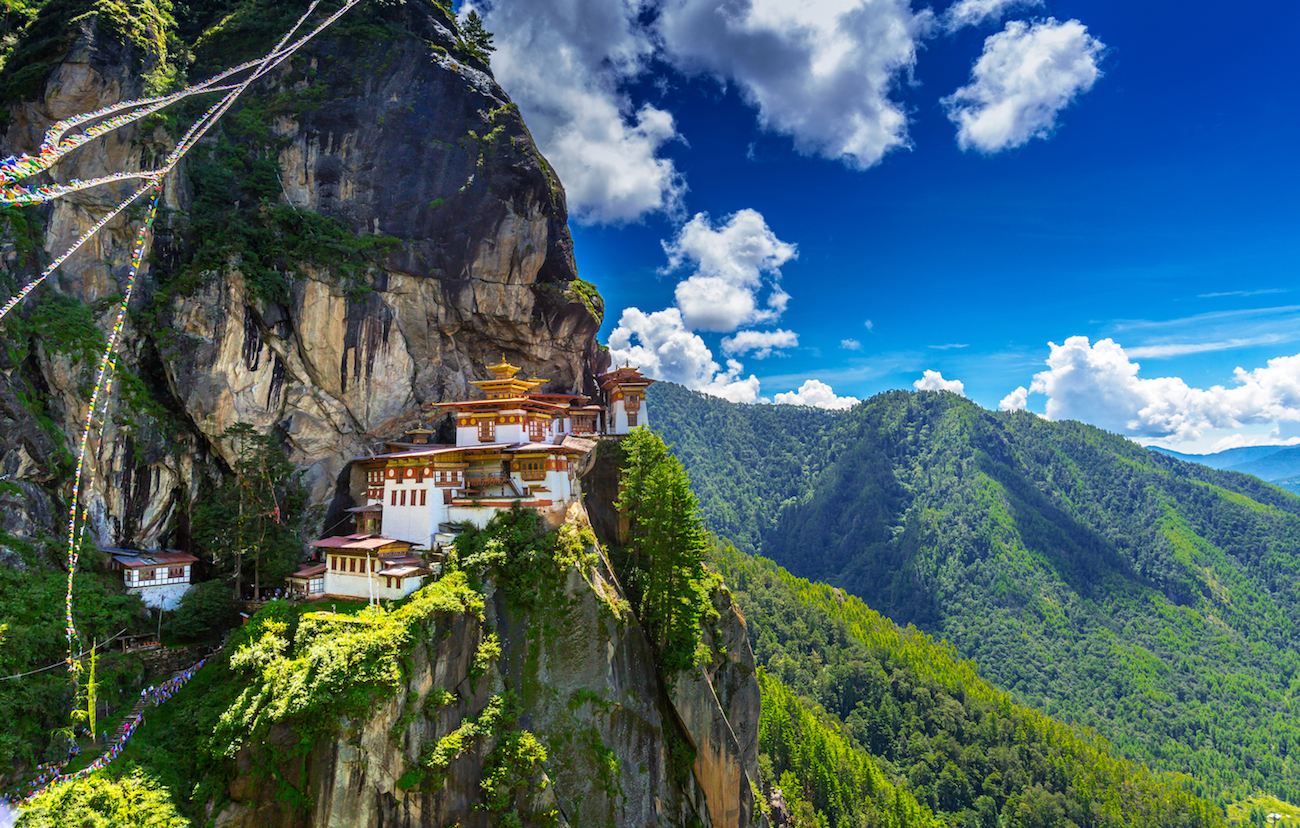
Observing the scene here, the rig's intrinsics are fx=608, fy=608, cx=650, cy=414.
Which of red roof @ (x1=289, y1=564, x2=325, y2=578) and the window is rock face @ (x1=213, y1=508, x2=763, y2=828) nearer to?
the window

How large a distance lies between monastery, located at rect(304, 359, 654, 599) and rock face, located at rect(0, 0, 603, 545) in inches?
220

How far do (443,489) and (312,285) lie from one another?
56.0 ft

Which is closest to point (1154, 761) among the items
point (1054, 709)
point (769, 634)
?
point (1054, 709)

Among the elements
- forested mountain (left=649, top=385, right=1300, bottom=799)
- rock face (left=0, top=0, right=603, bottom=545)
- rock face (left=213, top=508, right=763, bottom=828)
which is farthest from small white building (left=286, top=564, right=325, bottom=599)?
forested mountain (left=649, top=385, right=1300, bottom=799)

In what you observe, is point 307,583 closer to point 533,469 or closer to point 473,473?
point 473,473

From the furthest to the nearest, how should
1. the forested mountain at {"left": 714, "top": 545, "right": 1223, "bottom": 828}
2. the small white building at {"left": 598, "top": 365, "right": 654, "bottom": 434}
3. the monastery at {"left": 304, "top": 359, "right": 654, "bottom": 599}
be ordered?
the forested mountain at {"left": 714, "top": 545, "right": 1223, "bottom": 828}, the small white building at {"left": 598, "top": 365, "right": 654, "bottom": 434}, the monastery at {"left": 304, "top": 359, "right": 654, "bottom": 599}

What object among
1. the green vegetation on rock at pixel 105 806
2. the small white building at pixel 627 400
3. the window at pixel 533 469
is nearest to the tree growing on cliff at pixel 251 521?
the green vegetation on rock at pixel 105 806

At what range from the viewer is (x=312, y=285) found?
131ft

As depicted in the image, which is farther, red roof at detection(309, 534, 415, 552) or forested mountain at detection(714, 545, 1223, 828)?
forested mountain at detection(714, 545, 1223, 828)

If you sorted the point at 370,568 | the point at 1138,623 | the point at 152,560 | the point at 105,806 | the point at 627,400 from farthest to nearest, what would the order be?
the point at 1138,623
the point at 627,400
the point at 370,568
the point at 152,560
the point at 105,806

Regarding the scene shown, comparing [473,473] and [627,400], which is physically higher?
[627,400]

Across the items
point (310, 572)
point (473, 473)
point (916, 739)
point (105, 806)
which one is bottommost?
point (916, 739)

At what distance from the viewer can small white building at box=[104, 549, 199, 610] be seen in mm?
Result: 30406

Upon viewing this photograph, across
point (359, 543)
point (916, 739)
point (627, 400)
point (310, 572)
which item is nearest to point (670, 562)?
point (359, 543)
